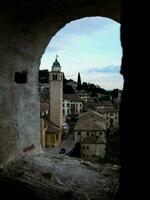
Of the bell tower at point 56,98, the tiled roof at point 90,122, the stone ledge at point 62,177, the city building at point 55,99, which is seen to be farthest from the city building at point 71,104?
the stone ledge at point 62,177

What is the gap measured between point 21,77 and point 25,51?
0.27 meters

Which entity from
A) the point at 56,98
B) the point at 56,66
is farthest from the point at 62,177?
the point at 56,66

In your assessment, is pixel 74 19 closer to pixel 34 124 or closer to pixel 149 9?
pixel 34 124

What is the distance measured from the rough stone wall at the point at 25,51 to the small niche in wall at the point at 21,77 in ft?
0.11

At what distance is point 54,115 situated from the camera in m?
41.2

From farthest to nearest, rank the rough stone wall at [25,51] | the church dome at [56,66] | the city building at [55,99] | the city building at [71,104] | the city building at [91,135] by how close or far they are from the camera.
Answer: the city building at [71,104]
the church dome at [56,66]
the city building at [55,99]
the city building at [91,135]
the rough stone wall at [25,51]

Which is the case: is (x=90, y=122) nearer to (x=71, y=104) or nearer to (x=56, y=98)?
(x=56, y=98)

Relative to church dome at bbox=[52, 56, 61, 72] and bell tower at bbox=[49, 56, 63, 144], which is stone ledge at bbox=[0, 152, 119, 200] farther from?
church dome at bbox=[52, 56, 61, 72]

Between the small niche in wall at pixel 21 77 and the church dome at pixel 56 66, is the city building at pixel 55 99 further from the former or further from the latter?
the small niche in wall at pixel 21 77

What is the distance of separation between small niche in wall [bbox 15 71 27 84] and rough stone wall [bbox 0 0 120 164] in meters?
0.03

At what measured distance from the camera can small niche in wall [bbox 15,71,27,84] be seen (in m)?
3.70

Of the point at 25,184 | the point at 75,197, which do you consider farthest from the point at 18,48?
the point at 75,197

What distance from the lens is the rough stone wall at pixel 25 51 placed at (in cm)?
328

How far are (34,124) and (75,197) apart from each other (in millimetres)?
1256
